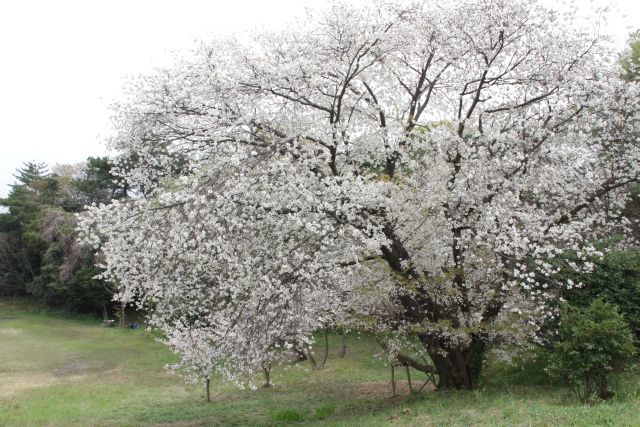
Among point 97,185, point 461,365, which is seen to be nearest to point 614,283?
point 461,365

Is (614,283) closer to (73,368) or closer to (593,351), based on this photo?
(593,351)

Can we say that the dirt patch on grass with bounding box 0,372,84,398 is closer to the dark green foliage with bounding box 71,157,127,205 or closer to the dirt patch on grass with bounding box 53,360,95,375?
the dirt patch on grass with bounding box 53,360,95,375

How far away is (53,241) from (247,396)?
25.4 m

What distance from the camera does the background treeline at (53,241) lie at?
32.9 m

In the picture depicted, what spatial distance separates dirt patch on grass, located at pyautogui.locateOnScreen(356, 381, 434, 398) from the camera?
12.8 meters

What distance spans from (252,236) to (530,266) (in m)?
5.13

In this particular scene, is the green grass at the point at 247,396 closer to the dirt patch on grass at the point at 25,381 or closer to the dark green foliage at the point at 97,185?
the dirt patch on grass at the point at 25,381

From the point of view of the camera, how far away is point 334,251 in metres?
8.55

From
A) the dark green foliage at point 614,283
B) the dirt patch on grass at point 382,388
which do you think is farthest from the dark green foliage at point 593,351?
the dirt patch on grass at point 382,388

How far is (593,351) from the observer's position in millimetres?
7094

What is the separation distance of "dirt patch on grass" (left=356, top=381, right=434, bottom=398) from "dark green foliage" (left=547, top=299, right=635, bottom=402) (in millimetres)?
5187

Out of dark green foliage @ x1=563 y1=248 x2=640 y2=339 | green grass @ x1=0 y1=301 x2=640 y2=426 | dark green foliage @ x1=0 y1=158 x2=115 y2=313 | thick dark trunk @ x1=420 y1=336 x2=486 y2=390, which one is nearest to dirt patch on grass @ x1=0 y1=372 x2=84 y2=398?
green grass @ x1=0 y1=301 x2=640 y2=426

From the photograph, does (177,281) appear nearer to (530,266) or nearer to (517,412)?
(517,412)

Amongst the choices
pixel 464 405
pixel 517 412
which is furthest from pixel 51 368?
pixel 517 412
